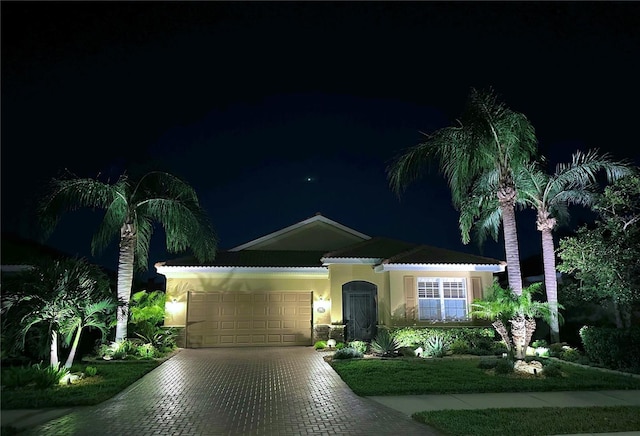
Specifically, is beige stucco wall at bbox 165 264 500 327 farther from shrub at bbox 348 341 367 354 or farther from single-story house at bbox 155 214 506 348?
shrub at bbox 348 341 367 354

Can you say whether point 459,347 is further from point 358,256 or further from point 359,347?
point 358,256

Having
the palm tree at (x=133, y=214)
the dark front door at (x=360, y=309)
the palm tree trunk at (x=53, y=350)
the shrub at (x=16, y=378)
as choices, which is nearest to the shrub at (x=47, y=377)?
the shrub at (x=16, y=378)

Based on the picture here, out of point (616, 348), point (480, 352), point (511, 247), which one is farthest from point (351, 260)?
point (616, 348)

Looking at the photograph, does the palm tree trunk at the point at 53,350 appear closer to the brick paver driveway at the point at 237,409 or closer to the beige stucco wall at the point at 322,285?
the brick paver driveway at the point at 237,409

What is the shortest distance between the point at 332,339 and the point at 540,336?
8563mm

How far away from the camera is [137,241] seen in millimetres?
15773

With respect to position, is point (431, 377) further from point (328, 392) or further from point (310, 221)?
point (310, 221)

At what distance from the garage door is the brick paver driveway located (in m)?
6.23

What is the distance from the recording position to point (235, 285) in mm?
18891

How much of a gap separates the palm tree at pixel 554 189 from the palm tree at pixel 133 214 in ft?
36.4

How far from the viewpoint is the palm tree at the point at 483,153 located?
1220 cm

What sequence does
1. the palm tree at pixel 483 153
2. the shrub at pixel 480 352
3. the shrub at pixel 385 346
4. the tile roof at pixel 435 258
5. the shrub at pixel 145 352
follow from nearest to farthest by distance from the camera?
the palm tree at pixel 483 153 < the shrub at pixel 145 352 < the shrub at pixel 385 346 < the shrub at pixel 480 352 < the tile roof at pixel 435 258

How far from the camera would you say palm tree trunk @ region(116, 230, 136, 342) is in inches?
557

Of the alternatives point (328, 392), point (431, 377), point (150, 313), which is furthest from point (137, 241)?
point (431, 377)
